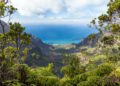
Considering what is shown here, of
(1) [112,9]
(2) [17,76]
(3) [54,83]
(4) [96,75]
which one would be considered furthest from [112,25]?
(2) [17,76]

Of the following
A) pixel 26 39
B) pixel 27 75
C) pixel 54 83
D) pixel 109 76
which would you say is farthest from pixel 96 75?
pixel 26 39

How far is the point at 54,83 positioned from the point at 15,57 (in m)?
3.70

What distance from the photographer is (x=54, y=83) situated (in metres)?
14.1

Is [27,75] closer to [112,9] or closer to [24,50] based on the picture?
[24,50]

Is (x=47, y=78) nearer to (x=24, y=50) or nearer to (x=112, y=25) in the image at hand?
(x=24, y=50)

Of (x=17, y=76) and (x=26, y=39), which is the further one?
(x=26, y=39)

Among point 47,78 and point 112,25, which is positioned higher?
point 112,25

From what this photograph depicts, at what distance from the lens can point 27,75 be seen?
47.1ft

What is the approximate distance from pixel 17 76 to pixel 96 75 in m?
4.49

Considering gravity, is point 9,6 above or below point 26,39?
above

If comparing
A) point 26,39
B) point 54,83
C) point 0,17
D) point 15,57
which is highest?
point 0,17

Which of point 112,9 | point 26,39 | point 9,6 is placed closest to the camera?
point 9,6

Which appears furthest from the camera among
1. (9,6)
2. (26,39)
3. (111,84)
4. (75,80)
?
(26,39)

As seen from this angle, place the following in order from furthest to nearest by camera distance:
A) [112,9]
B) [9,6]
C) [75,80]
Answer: [112,9], [9,6], [75,80]
